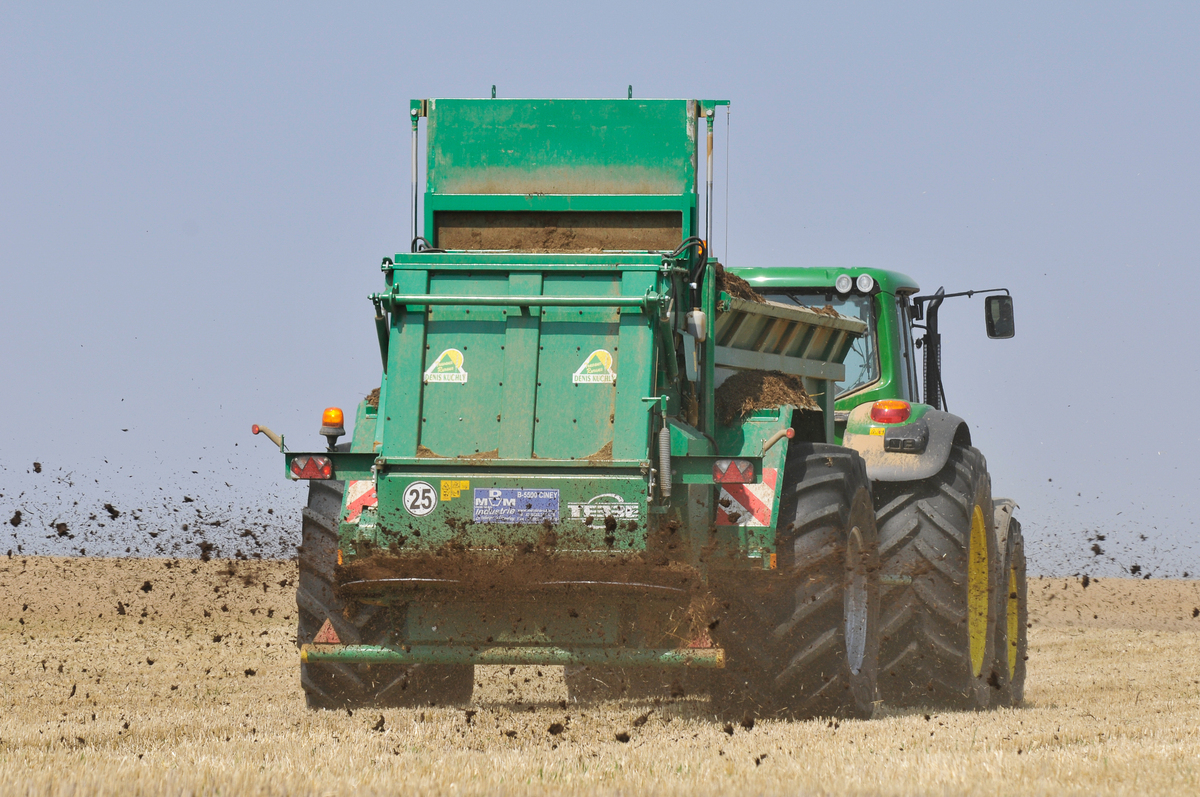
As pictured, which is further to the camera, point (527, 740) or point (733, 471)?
point (733, 471)

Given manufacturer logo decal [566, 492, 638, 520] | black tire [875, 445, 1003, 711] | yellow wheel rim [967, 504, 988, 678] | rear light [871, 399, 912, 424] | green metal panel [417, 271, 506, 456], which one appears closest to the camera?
manufacturer logo decal [566, 492, 638, 520]

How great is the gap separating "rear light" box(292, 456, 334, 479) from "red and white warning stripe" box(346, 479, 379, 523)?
0.15m

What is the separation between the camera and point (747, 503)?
24.9 ft

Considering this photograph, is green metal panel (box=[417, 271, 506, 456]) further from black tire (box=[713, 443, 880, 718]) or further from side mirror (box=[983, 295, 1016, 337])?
side mirror (box=[983, 295, 1016, 337])

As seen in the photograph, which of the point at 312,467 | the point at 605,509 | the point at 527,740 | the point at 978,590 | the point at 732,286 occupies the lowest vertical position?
the point at 527,740

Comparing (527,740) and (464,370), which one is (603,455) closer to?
(464,370)

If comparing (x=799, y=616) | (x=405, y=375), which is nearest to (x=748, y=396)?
(x=799, y=616)

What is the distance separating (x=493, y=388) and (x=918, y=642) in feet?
9.99

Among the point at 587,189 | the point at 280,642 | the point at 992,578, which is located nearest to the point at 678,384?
the point at 587,189

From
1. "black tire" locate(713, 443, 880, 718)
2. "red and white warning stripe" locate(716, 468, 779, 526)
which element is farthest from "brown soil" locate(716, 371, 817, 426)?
"red and white warning stripe" locate(716, 468, 779, 526)

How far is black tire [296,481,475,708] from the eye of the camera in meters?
7.90

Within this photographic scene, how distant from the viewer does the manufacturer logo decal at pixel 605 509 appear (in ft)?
23.6

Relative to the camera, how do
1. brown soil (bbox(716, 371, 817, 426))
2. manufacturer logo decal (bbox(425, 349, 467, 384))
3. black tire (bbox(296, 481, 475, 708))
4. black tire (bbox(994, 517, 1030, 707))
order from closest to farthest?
manufacturer logo decal (bbox(425, 349, 467, 384)) < black tire (bbox(296, 481, 475, 708)) < brown soil (bbox(716, 371, 817, 426)) < black tire (bbox(994, 517, 1030, 707))

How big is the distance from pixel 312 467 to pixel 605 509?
1.51 metres
